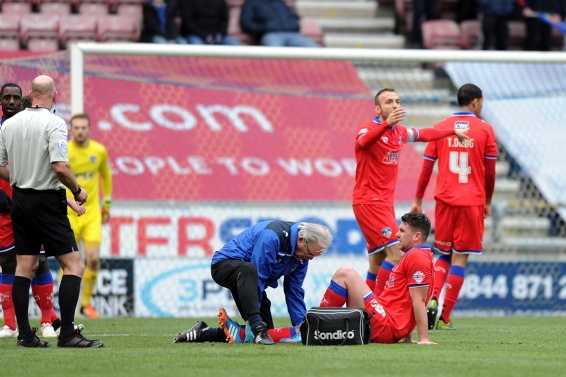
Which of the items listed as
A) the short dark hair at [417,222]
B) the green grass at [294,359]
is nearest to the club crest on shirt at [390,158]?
the green grass at [294,359]

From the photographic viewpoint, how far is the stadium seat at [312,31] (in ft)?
55.8

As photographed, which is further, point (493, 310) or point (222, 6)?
point (222, 6)

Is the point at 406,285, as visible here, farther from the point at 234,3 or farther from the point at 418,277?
the point at 234,3

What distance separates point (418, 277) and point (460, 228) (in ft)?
8.52

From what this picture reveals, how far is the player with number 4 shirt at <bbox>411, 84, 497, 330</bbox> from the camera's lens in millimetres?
10500

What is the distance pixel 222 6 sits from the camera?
1589 centimetres

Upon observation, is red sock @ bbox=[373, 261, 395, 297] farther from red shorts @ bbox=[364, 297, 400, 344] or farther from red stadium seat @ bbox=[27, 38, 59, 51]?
red stadium seat @ bbox=[27, 38, 59, 51]

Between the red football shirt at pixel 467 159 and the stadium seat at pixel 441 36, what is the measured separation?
21.1ft

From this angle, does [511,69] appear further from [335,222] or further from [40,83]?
[40,83]

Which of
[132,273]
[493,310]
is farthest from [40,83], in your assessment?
[493,310]

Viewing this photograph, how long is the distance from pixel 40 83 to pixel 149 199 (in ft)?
19.5

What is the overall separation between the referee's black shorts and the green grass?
743mm

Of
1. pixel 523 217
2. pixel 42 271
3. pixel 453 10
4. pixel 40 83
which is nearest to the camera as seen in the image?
pixel 40 83

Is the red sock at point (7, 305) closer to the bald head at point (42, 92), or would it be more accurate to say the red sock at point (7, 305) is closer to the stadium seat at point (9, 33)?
the bald head at point (42, 92)
